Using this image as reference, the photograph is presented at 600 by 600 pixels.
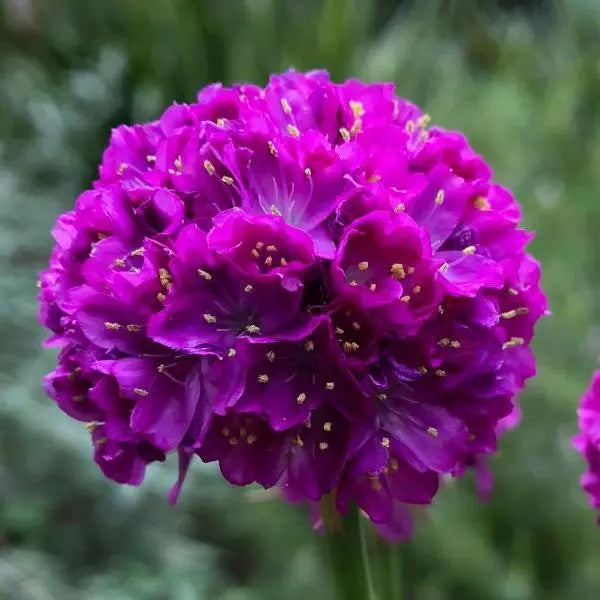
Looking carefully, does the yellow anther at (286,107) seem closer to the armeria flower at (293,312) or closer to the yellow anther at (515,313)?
the armeria flower at (293,312)

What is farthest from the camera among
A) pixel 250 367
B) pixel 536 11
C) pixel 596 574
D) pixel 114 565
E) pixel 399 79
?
pixel 536 11

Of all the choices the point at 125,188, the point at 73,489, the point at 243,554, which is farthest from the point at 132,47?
the point at 125,188

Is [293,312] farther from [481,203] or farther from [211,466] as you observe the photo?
[211,466]

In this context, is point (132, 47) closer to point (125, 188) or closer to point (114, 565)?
point (114, 565)

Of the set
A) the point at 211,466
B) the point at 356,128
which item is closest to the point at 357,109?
the point at 356,128

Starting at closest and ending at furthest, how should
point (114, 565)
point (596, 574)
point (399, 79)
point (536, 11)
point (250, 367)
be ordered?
point (250, 367), point (596, 574), point (114, 565), point (399, 79), point (536, 11)

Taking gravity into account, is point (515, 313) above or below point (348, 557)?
above
